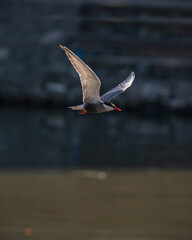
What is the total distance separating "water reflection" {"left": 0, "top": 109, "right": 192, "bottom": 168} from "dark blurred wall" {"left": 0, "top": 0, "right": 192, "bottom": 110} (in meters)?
1.38

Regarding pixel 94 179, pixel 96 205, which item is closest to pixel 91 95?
pixel 96 205

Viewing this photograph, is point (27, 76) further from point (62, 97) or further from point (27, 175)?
point (27, 175)

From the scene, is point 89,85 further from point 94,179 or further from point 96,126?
point 96,126

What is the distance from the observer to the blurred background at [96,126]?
50.7 feet

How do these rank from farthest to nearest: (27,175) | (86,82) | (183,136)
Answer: (183,136) < (27,175) < (86,82)

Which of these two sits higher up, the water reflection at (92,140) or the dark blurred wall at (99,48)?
the dark blurred wall at (99,48)

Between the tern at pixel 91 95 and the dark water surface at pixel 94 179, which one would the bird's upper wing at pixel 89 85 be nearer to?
the tern at pixel 91 95

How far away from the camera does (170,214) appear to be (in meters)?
15.6

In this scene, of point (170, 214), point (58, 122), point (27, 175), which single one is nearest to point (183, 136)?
point (58, 122)

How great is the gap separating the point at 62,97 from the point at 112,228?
59.5ft

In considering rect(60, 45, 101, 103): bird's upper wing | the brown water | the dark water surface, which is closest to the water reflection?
the dark water surface

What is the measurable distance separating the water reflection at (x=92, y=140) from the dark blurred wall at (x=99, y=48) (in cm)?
138

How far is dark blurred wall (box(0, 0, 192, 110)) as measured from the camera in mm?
32656

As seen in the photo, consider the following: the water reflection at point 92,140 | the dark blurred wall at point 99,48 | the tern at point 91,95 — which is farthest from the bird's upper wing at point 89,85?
the dark blurred wall at point 99,48
